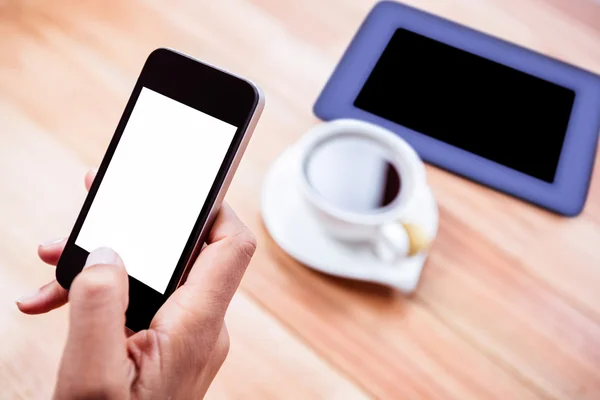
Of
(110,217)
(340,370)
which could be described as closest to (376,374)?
(340,370)

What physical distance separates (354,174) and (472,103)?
192 millimetres

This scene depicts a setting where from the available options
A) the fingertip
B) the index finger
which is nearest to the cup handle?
the index finger

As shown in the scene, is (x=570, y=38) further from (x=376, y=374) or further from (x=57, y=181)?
(x=57, y=181)

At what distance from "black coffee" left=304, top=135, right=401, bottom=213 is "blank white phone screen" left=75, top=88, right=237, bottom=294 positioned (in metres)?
0.10

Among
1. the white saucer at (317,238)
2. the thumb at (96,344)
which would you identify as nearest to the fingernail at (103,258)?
the thumb at (96,344)

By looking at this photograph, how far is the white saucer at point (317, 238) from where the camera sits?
0.41 metres

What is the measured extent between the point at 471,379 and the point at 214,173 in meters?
0.26

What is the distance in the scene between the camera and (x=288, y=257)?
44 cm

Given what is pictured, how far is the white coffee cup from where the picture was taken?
381 mm

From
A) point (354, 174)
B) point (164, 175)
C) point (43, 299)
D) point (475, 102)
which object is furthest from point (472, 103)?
point (43, 299)

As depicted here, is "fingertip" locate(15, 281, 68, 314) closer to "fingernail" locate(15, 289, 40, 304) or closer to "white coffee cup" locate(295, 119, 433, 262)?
"fingernail" locate(15, 289, 40, 304)

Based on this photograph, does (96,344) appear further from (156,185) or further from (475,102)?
(475,102)

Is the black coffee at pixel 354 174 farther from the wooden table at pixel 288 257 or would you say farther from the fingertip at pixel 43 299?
the fingertip at pixel 43 299

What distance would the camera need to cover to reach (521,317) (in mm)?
418
